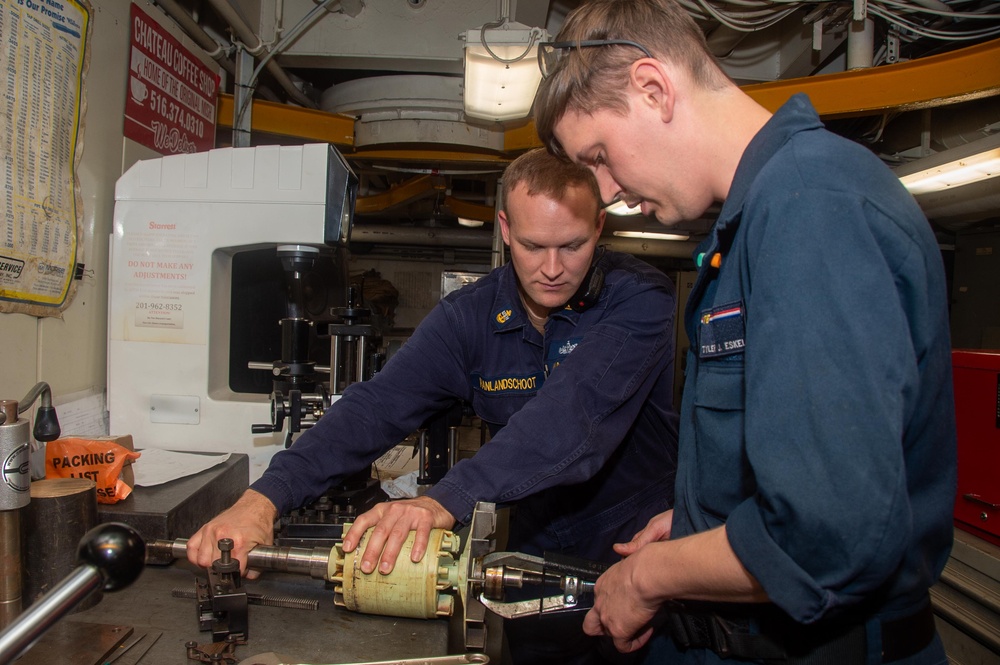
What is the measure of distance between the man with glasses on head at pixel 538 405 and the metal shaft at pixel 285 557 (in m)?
0.03

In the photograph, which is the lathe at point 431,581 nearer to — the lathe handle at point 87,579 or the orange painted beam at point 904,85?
the lathe handle at point 87,579

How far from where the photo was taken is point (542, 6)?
268cm

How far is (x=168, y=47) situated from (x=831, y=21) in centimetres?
258

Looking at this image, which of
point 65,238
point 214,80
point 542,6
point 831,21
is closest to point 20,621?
point 65,238

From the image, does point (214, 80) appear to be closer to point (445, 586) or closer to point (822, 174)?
point (445, 586)

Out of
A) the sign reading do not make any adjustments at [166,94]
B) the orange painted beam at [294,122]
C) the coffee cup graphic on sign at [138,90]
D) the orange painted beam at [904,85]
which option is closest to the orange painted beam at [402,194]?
the orange painted beam at [294,122]

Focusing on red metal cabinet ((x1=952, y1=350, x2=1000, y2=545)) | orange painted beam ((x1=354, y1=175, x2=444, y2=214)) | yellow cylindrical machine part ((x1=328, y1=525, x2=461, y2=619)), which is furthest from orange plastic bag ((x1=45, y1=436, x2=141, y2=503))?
orange painted beam ((x1=354, y1=175, x2=444, y2=214))

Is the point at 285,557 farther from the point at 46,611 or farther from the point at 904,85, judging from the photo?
the point at 904,85

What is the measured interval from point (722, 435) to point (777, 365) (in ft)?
0.75

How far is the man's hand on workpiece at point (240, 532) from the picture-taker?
98cm

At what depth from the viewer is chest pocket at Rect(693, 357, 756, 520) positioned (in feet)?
2.54

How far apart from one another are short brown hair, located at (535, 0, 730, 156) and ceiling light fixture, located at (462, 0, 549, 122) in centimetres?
128

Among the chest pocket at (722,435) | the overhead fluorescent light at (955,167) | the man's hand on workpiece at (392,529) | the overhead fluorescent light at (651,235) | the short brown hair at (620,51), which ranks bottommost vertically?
the man's hand on workpiece at (392,529)

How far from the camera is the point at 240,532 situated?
102 centimetres
